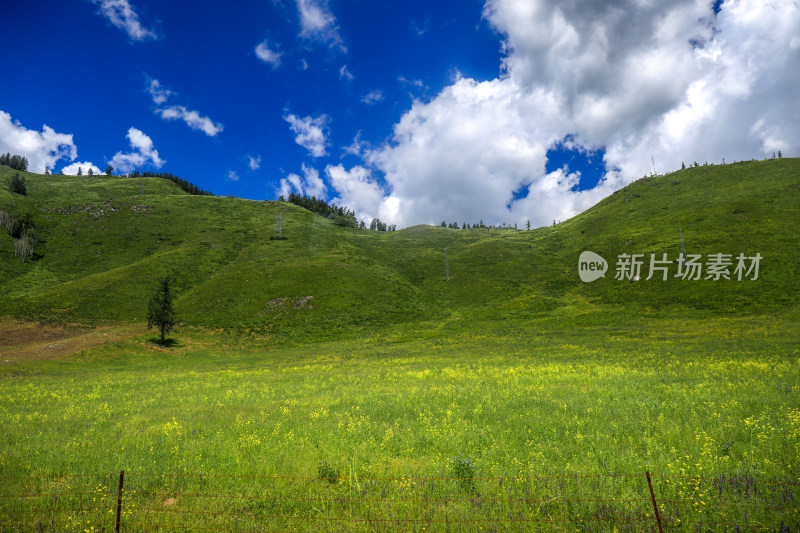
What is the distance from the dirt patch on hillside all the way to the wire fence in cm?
4751

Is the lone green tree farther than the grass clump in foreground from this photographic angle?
Yes

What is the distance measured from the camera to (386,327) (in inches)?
2598

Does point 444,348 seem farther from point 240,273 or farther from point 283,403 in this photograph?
point 240,273

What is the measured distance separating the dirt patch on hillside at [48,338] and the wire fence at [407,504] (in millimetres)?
47512

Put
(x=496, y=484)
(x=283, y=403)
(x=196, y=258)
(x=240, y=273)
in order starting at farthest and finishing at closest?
(x=196, y=258) < (x=240, y=273) < (x=283, y=403) < (x=496, y=484)

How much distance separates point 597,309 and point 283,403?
64298mm

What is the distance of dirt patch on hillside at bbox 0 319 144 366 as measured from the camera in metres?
42.5

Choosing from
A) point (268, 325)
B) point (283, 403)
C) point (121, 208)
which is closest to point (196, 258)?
point (268, 325)
